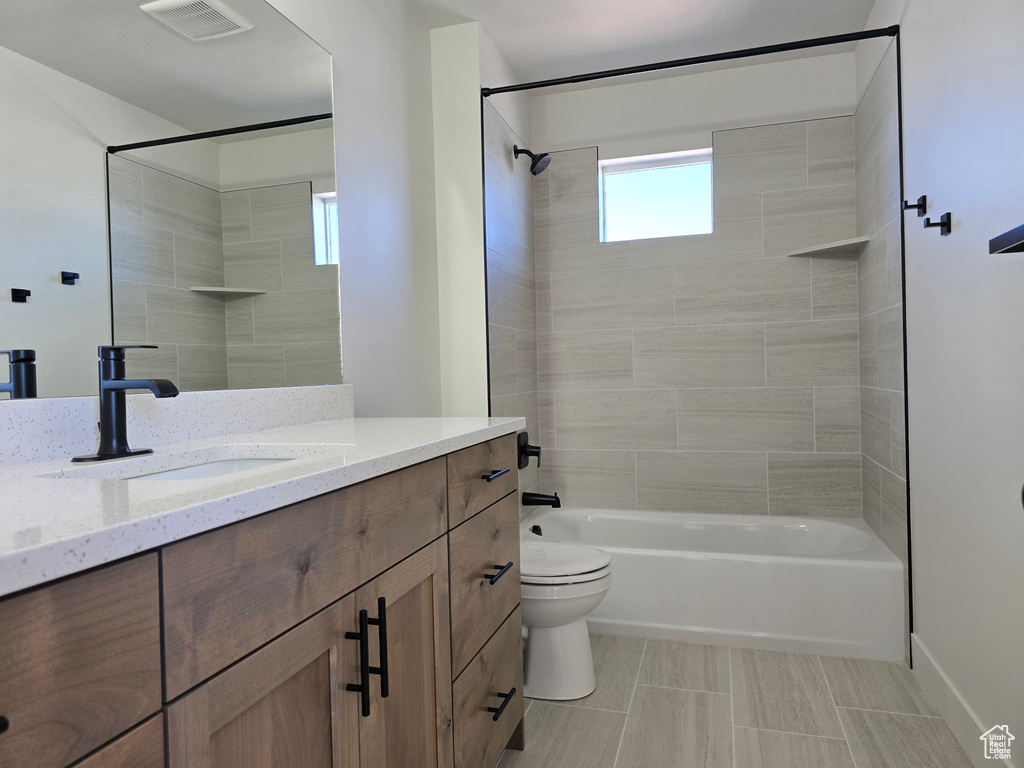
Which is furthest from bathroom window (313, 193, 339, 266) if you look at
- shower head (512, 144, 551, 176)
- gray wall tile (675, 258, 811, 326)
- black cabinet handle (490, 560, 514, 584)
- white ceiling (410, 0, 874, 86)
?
gray wall tile (675, 258, 811, 326)

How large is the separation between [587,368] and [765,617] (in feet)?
4.84

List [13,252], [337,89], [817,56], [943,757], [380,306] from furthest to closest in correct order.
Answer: [817,56] → [380,306] → [337,89] → [943,757] → [13,252]

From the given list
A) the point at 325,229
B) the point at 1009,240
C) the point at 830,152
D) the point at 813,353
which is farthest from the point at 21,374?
the point at 830,152

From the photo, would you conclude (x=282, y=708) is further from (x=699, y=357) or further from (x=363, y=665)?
(x=699, y=357)

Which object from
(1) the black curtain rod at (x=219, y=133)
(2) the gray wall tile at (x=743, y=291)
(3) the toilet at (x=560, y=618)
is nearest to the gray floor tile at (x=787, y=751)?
(3) the toilet at (x=560, y=618)

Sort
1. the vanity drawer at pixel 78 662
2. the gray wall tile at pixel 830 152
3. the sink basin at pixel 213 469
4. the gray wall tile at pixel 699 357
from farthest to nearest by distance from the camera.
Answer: the gray wall tile at pixel 699 357 < the gray wall tile at pixel 830 152 < the sink basin at pixel 213 469 < the vanity drawer at pixel 78 662

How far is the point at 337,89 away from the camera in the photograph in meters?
2.06

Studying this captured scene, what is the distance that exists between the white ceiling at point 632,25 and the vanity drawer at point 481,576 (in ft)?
6.60

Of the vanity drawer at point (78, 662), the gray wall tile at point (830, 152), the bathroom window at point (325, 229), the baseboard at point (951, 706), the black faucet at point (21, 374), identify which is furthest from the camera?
the gray wall tile at point (830, 152)

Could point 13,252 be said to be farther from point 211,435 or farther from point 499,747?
point 499,747

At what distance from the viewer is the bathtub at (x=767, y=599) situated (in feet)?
7.81

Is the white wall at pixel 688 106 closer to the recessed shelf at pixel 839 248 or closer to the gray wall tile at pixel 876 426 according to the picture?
the recessed shelf at pixel 839 248

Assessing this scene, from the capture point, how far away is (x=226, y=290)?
1.60m

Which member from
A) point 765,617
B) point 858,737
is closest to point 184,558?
point 858,737
